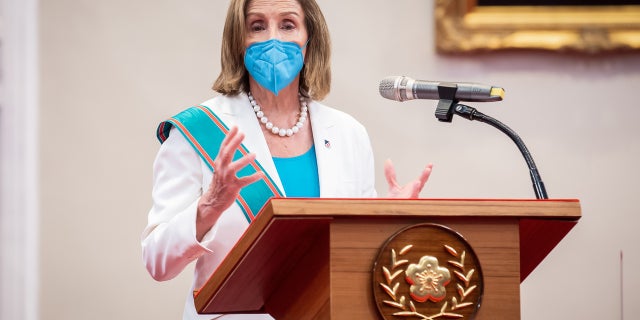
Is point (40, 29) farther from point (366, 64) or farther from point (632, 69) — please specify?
point (632, 69)

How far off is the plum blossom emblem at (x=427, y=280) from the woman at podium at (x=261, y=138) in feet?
1.75

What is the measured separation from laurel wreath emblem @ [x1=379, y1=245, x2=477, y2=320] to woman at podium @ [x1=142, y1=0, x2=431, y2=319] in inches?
20.4

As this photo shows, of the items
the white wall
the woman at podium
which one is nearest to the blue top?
the woman at podium

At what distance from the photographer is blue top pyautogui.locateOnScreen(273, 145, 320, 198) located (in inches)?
86.9

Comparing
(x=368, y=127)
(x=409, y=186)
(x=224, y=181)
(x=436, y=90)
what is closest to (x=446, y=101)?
(x=436, y=90)

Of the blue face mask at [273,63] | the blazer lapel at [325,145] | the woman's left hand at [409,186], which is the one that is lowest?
the woman's left hand at [409,186]

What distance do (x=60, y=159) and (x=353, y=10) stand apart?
4.06 ft

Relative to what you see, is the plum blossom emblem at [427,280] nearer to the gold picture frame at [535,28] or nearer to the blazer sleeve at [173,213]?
the blazer sleeve at [173,213]

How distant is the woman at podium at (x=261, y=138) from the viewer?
2.06 m

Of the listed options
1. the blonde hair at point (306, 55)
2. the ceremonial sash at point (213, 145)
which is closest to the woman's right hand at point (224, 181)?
the ceremonial sash at point (213, 145)

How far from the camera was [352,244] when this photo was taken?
1.35 m

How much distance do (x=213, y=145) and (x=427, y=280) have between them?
3.03ft

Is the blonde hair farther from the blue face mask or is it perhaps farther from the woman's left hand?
A: the woman's left hand

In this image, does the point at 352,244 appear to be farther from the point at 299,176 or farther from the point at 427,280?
the point at 299,176
